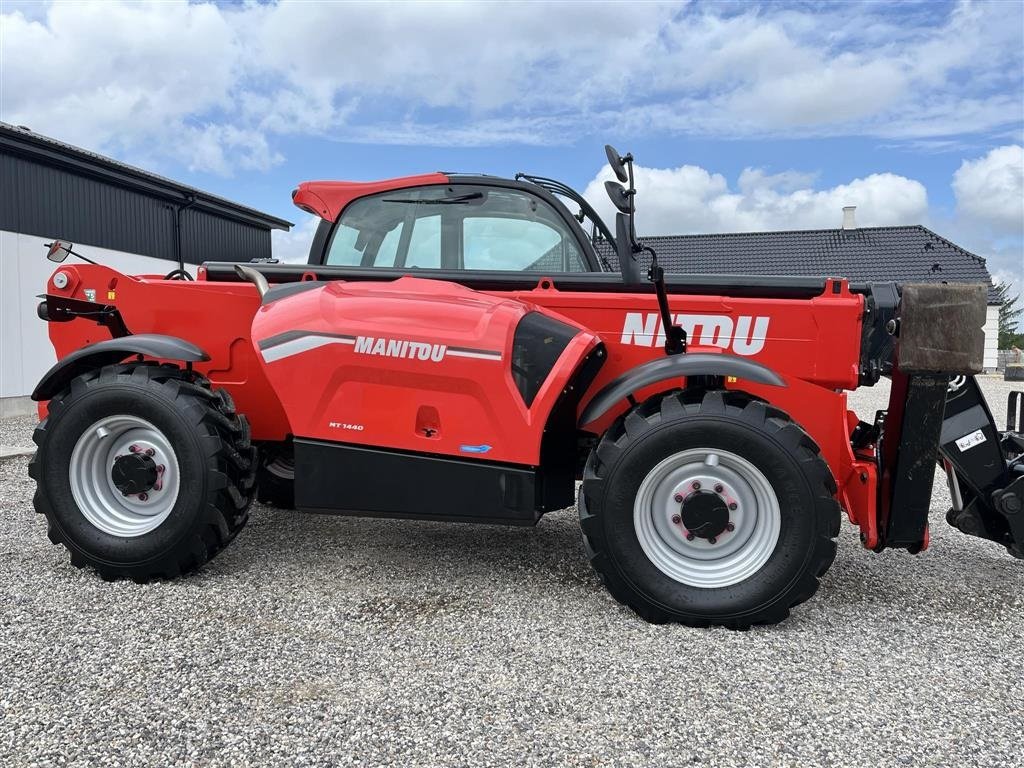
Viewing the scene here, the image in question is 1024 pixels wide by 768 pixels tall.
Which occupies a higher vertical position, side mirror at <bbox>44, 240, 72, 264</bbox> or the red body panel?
side mirror at <bbox>44, 240, 72, 264</bbox>

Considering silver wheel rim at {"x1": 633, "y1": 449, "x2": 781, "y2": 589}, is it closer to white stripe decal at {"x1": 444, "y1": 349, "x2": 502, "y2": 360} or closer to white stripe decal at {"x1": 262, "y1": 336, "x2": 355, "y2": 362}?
white stripe decal at {"x1": 444, "y1": 349, "x2": 502, "y2": 360}

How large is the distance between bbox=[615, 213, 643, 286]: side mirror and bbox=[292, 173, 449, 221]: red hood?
151 centimetres

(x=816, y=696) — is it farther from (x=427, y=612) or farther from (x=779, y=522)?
(x=427, y=612)

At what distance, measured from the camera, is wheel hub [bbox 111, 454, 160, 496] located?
340 cm

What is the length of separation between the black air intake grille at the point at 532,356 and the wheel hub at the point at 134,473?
69.6 inches

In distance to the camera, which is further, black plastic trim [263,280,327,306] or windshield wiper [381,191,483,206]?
windshield wiper [381,191,483,206]

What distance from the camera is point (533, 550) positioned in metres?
4.05

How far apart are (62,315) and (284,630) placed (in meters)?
2.15

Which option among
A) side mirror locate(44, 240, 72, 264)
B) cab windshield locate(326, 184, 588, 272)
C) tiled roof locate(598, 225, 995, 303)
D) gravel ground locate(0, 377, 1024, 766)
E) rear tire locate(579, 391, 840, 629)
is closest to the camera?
gravel ground locate(0, 377, 1024, 766)

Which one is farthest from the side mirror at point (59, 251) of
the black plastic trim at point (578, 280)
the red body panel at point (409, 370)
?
the red body panel at point (409, 370)

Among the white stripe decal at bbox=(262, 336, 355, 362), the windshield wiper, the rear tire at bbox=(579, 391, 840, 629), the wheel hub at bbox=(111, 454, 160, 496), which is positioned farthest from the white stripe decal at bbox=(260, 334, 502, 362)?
the windshield wiper

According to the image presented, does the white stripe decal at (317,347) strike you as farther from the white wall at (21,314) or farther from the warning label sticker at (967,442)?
the white wall at (21,314)

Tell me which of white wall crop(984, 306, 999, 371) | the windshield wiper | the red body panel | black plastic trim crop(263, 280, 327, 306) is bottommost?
white wall crop(984, 306, 999, 371)

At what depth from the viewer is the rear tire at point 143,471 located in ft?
10.9
